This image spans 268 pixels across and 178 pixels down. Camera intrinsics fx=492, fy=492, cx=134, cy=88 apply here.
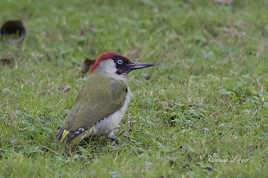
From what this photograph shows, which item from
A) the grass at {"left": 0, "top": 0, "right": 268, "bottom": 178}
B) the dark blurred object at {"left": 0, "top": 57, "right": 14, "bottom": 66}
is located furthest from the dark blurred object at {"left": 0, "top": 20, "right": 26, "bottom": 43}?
the dark blurred object at {"left": 0, "top": 57, "right": 14, "bottom": 66}

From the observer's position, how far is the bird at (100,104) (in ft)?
16.2

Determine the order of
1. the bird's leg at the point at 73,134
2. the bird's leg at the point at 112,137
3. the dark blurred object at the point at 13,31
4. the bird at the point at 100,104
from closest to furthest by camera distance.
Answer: the bird's leg at the point at 73,134 → the bird at the point at 100,104 → the bird's leg at the point at 112,137 → the dark blurred object at the point at 13,31

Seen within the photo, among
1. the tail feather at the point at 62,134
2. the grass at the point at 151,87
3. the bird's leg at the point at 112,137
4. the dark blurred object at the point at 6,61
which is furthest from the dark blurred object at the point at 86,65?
the tail feather at the point at 62,134

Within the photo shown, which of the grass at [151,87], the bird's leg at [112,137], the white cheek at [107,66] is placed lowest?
the bird's leg at [112,137]

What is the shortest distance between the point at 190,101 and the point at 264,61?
199cm

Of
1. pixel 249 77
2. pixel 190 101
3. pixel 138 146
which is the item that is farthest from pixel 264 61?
pixel 138 146

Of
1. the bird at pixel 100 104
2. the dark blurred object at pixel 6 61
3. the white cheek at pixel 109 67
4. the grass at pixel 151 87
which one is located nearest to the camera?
the grass at pixel 151 87

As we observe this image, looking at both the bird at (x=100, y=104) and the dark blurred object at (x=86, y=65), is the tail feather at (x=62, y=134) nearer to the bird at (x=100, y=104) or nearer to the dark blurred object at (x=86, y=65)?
the bird at (x=100, y=104)

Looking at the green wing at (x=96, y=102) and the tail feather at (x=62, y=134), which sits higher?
the green wing at (x=96, y=102)

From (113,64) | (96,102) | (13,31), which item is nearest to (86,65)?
(113,64)

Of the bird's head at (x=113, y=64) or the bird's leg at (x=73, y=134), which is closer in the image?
the bird's leg at (x=73, y=134)

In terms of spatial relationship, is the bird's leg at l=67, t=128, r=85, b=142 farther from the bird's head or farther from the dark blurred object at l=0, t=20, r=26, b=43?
the dark blurred object at l=0, t=20, r=26, b=43

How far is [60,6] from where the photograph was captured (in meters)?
9.11

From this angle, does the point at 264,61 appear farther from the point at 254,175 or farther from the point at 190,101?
the point at 254,175
